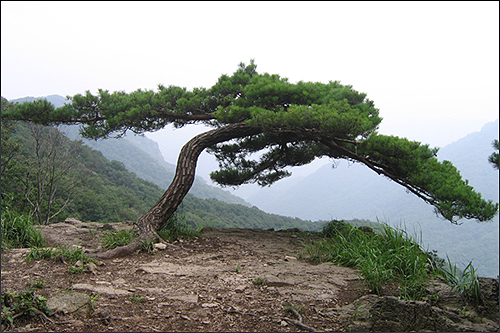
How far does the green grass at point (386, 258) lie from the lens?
269 centimetres

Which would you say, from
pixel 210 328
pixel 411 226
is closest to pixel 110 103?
pixel 210 328

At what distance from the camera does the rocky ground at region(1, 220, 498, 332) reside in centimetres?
211

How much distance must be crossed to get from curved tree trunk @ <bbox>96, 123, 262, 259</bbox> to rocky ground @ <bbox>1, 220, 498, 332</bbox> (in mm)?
460

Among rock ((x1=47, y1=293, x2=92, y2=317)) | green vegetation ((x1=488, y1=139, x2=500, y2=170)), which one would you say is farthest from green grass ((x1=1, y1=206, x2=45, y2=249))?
green vegetation ((x1=488, y1=139, x2=500, y2=170))

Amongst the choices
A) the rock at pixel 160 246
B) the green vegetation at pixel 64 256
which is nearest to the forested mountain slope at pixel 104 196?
the rock at pixel 160 246

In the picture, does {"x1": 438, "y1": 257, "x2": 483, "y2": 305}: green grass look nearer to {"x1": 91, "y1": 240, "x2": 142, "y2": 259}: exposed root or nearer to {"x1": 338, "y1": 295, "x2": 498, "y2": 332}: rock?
{"x1": 338, "y1": 295, "x2": 498, "y2": 332}: rock

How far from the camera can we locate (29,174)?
370 inches

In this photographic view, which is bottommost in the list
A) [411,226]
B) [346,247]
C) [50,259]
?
[50,259]

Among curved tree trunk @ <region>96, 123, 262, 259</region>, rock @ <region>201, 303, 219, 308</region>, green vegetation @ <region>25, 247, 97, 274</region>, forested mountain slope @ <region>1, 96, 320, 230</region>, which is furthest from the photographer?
forested mountain slope @ <region>1, 96, 320, 230</region>

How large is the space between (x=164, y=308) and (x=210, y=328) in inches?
17.8

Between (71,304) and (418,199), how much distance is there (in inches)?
1240

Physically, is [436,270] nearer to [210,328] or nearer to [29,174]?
[210,328]

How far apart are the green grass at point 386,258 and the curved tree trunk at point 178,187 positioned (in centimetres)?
208

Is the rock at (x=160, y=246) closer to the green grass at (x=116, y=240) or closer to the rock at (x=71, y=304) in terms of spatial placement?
the green grass at (x=116, y=240)
